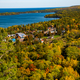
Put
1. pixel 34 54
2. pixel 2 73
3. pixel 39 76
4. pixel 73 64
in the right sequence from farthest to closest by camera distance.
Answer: pixel 34 54 < pixel 73 64 < pixel 39 76 < pixel 2 73

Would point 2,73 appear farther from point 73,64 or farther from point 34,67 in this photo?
point 73,64

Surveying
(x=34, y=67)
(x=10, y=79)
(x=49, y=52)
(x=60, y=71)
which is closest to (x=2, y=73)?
(x=10, y=79)

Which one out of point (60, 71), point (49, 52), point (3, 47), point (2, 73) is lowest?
point (60, 71)

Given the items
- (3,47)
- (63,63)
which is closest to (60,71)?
(63,63)

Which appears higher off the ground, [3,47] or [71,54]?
[3,47]

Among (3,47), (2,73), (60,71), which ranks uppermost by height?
(3,47)

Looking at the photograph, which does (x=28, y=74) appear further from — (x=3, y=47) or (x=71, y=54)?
(x=71, y=54)

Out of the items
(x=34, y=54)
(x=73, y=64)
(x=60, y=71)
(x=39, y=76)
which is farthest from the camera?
(x=34, y=54)

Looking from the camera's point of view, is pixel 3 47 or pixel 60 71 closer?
pixel 3 47

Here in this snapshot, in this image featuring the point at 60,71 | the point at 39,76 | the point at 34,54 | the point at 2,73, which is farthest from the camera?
the point at 34,54
